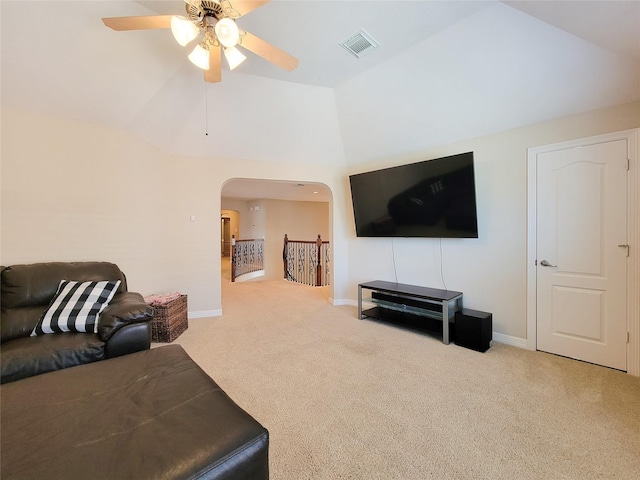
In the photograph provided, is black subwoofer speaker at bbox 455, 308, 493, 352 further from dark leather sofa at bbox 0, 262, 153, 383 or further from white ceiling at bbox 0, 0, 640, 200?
dark leather sofa at bbox 0, 262, 153, 383

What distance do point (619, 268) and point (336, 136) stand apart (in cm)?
355

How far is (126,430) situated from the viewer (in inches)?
40.9

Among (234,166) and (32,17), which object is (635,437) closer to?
(234,166)

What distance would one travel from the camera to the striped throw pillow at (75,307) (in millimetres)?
2092

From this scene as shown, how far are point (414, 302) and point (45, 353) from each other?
3.54m

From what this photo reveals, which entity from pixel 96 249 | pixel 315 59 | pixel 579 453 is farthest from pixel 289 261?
pixel 579 453

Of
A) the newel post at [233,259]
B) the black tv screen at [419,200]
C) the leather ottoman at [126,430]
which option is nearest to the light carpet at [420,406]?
the leather ottoman at [126,430]

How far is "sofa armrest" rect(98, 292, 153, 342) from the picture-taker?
1.96m

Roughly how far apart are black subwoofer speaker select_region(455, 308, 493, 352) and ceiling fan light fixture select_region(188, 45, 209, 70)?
3.36 meters

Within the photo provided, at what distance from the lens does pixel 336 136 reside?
420cm

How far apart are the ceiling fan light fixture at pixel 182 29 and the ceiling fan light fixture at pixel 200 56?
7.0 inches

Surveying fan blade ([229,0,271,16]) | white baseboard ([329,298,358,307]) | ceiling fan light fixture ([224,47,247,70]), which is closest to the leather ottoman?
ceiling fan light fixture ([224,47,247,70])

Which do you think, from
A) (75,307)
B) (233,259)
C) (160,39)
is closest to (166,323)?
(75,307)

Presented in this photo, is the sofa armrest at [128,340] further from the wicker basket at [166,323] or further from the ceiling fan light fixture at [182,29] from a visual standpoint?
the ceiling fan light fixture at [182,29]
